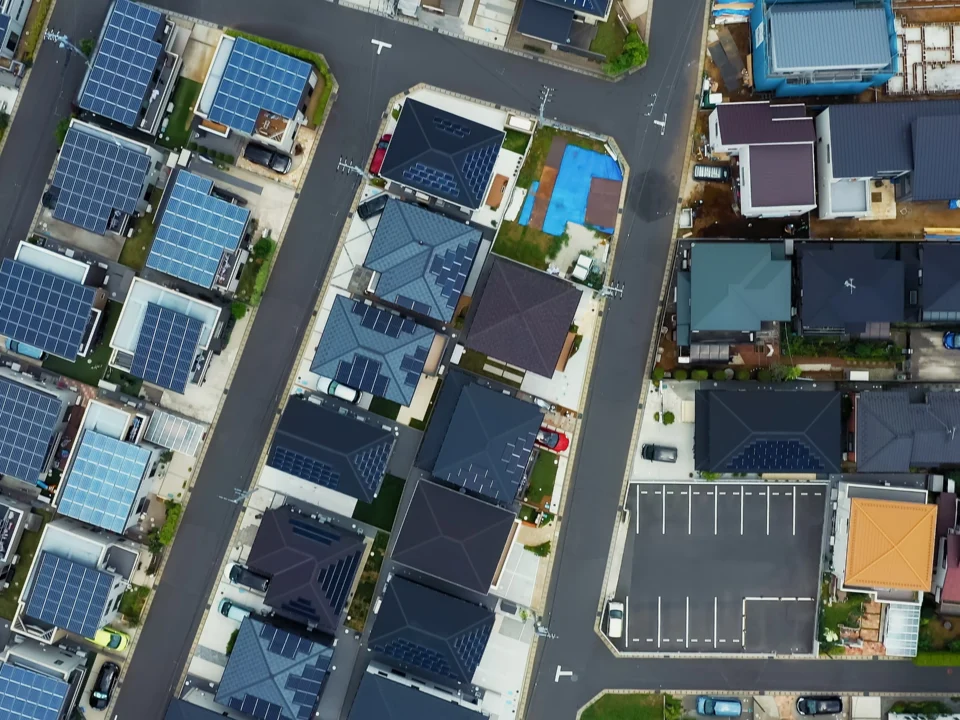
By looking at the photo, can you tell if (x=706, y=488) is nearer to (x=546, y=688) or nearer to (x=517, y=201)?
(x=546, y=688)

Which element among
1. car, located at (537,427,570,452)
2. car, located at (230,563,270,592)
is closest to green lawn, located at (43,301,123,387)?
car, located at (230,563,270,592)

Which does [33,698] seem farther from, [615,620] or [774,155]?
[774,155]

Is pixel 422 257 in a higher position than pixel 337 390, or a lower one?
higher

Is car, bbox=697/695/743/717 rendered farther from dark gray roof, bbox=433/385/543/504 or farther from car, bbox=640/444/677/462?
dark gray roof, bbox=433/385/543/504

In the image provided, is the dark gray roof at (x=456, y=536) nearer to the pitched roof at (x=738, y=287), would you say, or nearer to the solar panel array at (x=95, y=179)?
the pitched roof at (x=738, y=287)

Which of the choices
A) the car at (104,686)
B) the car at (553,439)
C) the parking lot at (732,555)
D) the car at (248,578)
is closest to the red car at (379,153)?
the car at (553,439)

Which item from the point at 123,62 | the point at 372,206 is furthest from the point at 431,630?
the point at 123,62
